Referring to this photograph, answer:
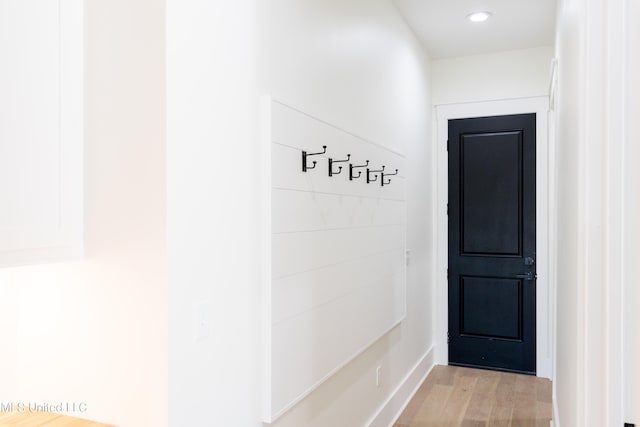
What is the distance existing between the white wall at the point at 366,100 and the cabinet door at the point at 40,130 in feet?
1.97

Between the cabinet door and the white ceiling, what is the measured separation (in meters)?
2.36

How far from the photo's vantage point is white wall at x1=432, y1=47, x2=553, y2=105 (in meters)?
3.99

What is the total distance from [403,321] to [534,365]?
1.39 metres

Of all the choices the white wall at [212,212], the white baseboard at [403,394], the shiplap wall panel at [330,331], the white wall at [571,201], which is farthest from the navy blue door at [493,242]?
the white wall at [212,212]

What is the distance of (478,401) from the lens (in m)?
3.47

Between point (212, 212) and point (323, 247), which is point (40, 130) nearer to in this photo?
point (212, 212)

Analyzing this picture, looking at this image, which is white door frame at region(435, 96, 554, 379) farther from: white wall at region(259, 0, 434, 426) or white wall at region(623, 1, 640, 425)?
white wall at region(623, 1, 640, 425)

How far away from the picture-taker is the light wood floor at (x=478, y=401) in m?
3.15

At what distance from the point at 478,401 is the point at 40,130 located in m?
3.25

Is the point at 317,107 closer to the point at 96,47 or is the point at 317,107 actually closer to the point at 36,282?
the point at 96,47

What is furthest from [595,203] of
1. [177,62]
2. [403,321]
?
[403,321]

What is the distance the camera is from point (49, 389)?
140cm

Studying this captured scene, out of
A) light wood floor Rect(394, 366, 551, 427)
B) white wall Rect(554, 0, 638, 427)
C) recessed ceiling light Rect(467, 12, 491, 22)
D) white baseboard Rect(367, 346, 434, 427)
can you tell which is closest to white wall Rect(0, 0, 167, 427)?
white wall Rect(554, 0, 638, 427)

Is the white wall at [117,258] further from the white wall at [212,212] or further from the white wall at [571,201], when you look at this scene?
the white wall at [571,201]
